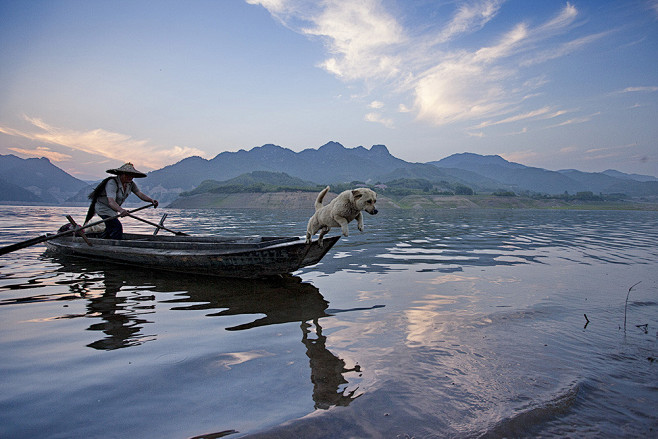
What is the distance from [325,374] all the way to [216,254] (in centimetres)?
618

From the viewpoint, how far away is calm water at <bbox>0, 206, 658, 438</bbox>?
3.58m

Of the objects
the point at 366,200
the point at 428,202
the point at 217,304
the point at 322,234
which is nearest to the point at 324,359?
the point at 366,200

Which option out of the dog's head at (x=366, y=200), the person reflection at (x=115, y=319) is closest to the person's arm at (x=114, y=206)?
the person reflection at (x=115, y=319)

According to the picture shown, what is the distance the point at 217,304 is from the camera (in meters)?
8.20

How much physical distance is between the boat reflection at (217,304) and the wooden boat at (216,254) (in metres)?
0.42

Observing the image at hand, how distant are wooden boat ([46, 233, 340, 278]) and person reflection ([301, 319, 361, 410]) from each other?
3476 millimetres

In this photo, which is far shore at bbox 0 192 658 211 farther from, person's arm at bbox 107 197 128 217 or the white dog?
the white dog

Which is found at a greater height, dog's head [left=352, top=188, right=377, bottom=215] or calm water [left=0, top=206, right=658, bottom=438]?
dog's head [left=352, top=188, right=377, bottom=215]

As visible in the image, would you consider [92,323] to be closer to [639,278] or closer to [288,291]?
[288,291]

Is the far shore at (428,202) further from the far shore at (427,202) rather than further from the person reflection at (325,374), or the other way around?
the person reflection at (325,374)

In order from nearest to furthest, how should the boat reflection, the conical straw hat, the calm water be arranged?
1. the calm water
2. the boat reflection
3. the conical straw hat

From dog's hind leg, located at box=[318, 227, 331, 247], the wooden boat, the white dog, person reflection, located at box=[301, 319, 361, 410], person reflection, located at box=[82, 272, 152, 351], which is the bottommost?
person reflection, located at box=[301, 319, 361, 410]

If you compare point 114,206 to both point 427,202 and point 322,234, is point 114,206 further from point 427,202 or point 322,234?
point 427,202

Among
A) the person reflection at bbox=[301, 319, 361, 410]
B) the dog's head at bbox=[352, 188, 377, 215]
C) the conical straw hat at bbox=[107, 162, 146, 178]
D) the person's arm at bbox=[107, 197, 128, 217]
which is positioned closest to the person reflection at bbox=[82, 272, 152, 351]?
the person's arm at bbox=[107, 197, 128, 217]
